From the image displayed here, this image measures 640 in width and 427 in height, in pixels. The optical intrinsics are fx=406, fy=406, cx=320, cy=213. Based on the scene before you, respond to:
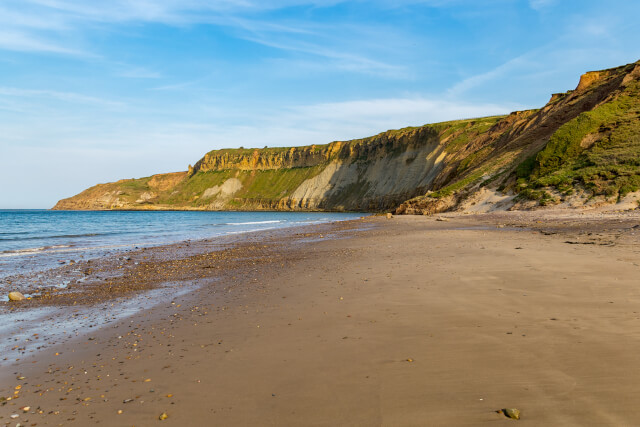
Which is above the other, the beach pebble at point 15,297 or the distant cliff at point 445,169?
the distant cliff at point 445,169

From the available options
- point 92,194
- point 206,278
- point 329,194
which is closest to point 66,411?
point 206,278

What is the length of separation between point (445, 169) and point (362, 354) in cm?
5499

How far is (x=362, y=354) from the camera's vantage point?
4.38m

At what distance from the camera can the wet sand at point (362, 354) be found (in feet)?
10.7

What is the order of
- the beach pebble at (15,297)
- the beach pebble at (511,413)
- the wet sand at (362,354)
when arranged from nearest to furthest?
the beach pebble at (511,413), the wet sand at (362,354), the beach pebble at (15,297)

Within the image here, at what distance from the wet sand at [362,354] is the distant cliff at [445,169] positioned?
2181 centimetres

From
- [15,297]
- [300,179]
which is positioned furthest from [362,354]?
[300,179]

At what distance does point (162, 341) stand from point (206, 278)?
5.11 metres

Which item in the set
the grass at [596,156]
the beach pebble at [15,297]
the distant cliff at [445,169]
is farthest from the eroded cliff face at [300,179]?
the beach pebble at [15,297]

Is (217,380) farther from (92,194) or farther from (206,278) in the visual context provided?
(92,194)

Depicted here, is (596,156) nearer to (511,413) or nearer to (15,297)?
(511,413)

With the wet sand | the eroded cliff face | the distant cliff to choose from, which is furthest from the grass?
the eroded cliff face

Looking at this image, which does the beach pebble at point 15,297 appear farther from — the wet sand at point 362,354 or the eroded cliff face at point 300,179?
the eroded cliff face at point 300,179

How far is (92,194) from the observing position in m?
167
